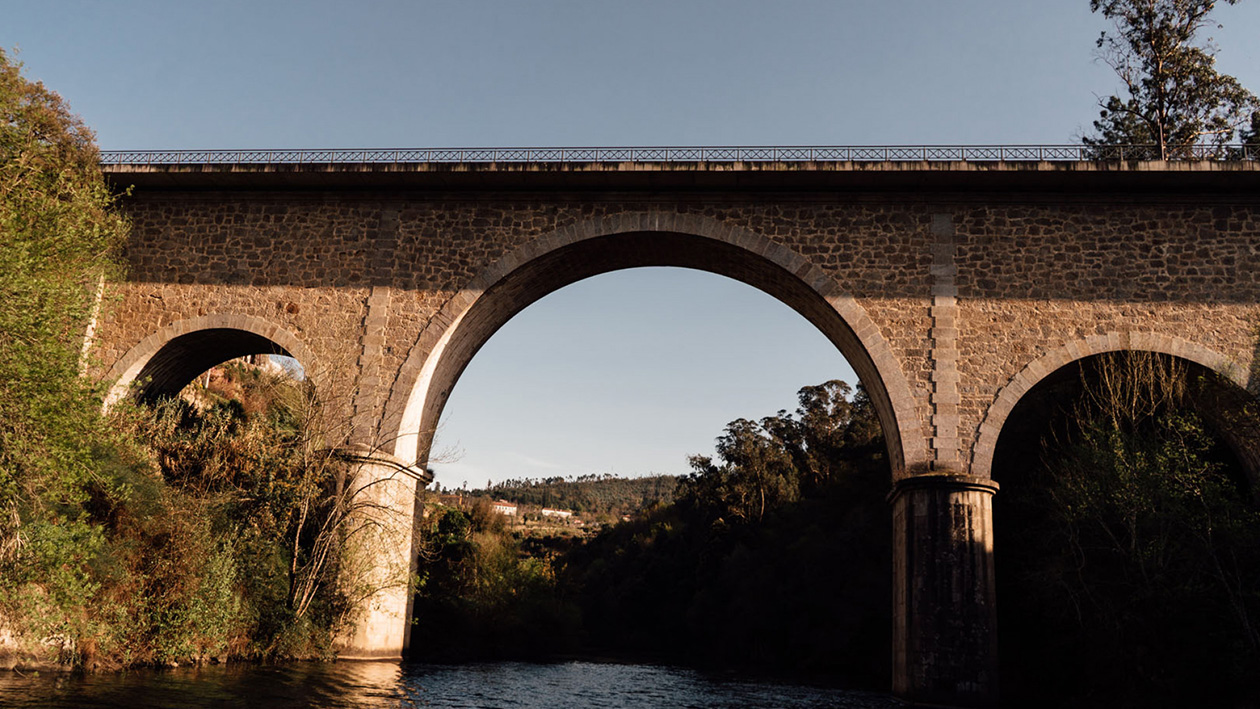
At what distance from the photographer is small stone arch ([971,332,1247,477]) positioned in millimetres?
16031

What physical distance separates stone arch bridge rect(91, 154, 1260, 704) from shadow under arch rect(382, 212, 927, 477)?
6cm

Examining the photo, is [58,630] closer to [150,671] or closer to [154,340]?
[150,671]

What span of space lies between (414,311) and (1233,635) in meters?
15.1

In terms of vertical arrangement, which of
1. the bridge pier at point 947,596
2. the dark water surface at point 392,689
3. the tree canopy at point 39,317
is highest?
the tree canopy at point 39,317

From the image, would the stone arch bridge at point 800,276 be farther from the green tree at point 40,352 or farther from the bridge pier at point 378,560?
the green tree at point 40,352

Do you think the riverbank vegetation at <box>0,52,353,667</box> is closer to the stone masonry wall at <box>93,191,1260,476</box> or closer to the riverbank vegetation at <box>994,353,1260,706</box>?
the stone masonry wall at <box>93,191,1260,476</box>

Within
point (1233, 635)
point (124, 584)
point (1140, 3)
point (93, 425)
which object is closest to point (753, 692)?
point (1233, 635)

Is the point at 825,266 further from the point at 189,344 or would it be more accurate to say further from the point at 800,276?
the point at 189,344

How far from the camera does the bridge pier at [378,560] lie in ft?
55.1

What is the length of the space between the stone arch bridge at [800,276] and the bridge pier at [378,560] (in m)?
0.08

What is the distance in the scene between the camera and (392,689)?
45.9 feet

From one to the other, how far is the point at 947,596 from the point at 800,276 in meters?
6.24

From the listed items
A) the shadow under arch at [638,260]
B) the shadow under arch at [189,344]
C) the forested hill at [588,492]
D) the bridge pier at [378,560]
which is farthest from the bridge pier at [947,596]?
the forested hill at [588,492]

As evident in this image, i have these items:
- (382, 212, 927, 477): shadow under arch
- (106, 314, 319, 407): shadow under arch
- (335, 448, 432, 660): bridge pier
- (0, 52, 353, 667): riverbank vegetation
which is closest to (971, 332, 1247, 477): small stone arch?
(382, 212, 927, 477): shadow under arch
